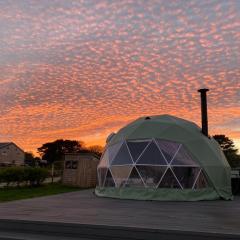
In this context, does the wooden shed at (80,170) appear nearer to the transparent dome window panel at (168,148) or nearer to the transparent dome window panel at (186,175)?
the transparent dome window panel at (168,148)

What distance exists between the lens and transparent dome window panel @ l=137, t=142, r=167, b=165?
17109 millimetres

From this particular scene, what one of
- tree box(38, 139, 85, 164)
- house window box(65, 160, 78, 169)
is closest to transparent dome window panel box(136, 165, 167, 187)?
house window box(65, 160, 78, 169)

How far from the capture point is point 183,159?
17094mm

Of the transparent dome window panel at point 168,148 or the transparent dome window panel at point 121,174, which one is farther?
the transparent dome window panel at point 121,174

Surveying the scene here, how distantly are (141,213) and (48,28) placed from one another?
336 inches

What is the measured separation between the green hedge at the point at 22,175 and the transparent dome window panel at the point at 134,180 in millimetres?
10228

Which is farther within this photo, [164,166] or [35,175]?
[35,175]

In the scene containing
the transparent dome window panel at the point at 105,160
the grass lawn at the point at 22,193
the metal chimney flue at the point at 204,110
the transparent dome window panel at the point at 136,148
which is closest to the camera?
the grass lawn at the point at 22,193

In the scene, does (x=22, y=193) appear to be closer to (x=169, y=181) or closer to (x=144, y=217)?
(x=169, y=181)

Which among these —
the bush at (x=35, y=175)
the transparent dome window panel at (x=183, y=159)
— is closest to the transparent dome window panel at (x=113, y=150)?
the transparent dome window panel at (x=183, y=159)

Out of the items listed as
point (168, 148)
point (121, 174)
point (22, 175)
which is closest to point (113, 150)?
point (121, 174)

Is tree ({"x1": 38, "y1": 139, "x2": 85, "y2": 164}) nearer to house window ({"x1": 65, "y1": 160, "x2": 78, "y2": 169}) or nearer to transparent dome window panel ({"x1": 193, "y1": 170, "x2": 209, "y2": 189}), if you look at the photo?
house window ({"x1": 65, "y1": 160, "x2": 78, "y2": 169})

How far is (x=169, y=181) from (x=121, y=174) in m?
2.30

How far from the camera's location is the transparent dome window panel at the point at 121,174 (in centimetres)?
1752
